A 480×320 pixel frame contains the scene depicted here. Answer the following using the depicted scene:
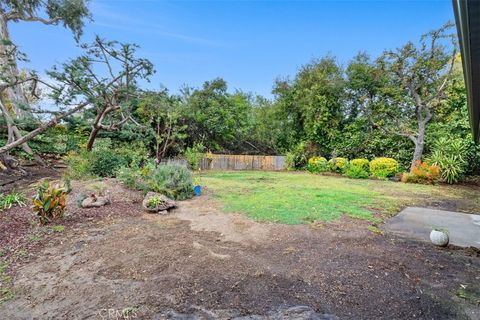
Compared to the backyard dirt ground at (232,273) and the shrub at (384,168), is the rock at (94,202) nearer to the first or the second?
the backyard dirt ground at (232,273)

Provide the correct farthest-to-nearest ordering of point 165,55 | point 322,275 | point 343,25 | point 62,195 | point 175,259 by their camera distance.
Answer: point 165,55 → point 343,25 → point 62,195 → point 175,259 → point 322,275

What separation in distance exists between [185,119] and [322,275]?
425 inches

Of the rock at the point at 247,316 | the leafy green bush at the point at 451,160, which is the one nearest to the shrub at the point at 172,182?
the rock at the point at 247,316

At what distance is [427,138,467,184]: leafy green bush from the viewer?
8.56 metres

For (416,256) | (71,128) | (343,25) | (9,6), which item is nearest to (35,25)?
(9,6)

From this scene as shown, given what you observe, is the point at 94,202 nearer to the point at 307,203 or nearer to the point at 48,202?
the point at 48,202

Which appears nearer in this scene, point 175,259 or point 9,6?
point 175,259

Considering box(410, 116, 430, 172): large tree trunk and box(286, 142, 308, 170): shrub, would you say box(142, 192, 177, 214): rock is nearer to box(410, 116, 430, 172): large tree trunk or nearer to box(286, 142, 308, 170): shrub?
box(286, 142, 308, 170): shrub

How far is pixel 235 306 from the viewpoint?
1.87 m

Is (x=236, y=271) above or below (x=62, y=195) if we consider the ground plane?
below

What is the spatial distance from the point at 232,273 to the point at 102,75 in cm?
610

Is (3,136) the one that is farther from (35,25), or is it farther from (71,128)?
(35,25)

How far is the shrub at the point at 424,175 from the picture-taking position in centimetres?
853

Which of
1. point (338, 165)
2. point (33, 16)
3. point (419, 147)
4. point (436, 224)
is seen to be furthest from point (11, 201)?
point (419, 147)
